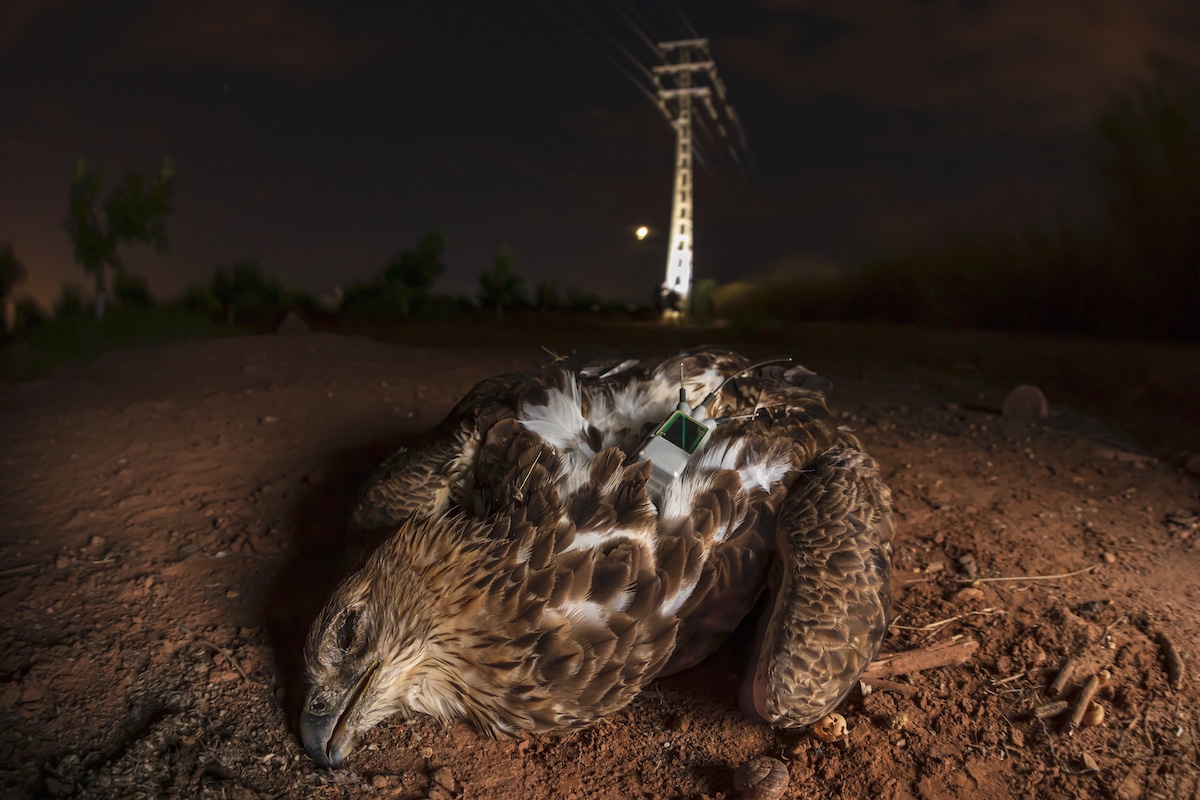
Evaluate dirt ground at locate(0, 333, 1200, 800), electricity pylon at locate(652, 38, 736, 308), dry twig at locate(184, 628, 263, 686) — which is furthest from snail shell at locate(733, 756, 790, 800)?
electricity pylon at locate(652, 38, 736, 308)

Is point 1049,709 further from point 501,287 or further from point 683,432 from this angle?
point 501,287

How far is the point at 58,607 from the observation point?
251 cm

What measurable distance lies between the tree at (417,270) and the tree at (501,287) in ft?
1.70

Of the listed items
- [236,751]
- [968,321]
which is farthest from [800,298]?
[236,751]

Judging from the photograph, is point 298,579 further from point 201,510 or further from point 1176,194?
point 1176,194

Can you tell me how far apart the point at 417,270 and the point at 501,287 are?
0.84 m

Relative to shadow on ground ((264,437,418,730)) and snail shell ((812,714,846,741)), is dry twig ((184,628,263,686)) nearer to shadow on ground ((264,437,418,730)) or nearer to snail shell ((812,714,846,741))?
shadow on ground ((264,437,418,730))

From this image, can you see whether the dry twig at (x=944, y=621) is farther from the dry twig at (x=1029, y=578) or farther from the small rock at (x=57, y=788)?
the small rock at (x=57, y=788)

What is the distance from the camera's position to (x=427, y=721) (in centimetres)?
Answer: 214

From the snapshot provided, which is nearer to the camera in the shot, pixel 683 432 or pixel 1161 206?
pixel 683 432

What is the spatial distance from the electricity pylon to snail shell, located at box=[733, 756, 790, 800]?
519 centimetres

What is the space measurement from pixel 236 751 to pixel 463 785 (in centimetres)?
67

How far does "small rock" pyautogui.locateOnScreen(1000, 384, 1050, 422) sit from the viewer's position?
16.7 ft

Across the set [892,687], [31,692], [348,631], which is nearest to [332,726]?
[348,631]
